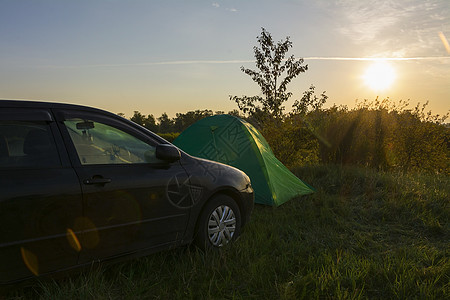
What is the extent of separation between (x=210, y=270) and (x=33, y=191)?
70.9 inches

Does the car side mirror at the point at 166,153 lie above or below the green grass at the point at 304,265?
above

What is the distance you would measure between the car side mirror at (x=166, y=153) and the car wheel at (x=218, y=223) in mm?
781


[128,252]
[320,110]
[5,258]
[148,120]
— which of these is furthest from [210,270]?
[148,120]

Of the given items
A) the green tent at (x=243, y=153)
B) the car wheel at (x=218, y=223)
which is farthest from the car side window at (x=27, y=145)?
the green tent at (x=243, y=153)

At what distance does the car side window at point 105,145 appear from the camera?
2.97m

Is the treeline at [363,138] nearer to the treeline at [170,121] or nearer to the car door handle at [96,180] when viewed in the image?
the car door handle at [96,180]

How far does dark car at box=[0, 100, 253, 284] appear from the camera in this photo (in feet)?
8.17

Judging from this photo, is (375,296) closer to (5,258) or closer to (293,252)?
(293,252)

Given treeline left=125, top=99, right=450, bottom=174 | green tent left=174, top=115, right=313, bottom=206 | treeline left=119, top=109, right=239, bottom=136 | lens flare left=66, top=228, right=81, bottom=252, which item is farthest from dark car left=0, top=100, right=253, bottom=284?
treeline left=119, top=109, right=239, bottom=136

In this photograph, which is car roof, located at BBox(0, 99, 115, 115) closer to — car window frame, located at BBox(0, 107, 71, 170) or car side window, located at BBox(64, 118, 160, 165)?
car window frame, located at BBox(0, 107, 71, 170)

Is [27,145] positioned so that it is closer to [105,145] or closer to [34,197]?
[34,197]

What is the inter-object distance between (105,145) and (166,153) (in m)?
0.58

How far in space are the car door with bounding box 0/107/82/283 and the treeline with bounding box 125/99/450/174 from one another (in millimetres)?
7991

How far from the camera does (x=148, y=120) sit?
84938 mm
